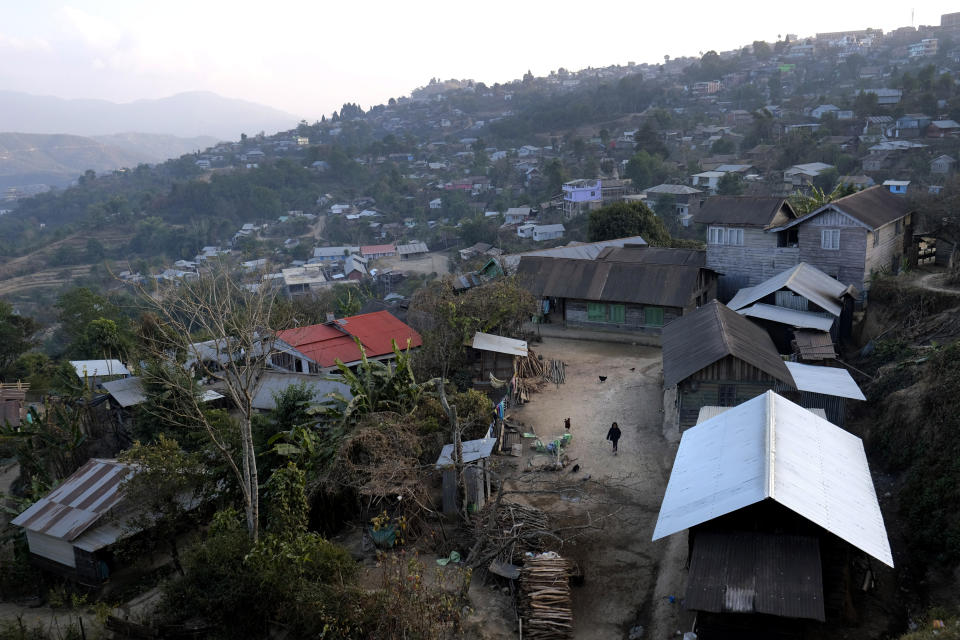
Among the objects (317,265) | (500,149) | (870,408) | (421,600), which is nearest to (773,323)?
(870,408)

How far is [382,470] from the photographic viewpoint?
41.7ft

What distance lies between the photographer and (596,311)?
1043 inches

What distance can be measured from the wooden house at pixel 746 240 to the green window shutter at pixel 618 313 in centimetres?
426

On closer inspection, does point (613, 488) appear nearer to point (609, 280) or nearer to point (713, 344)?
point (713, 344)

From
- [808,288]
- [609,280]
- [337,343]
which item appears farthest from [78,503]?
[808,288]

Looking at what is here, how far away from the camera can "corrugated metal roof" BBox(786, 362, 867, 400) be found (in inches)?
619

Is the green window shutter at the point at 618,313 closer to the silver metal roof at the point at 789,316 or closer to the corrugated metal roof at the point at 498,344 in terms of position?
the silver metal roof at the point at 789,316

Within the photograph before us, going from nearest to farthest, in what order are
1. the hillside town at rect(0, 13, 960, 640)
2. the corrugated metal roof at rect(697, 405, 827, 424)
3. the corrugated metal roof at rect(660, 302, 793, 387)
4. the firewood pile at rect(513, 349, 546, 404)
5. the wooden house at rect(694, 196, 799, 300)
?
the hillside town at rect(0, 13, 960, 640) → the corrugated metal roof at rect(697, 405, 827, 424) → the corrugated metal roof at rect(660, 302, 793, 387) → the firewood pile at rect(513, 349, 546, 404) → the wooden house at rect(694, 196, 799, 300)

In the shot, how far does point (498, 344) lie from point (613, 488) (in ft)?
23.5

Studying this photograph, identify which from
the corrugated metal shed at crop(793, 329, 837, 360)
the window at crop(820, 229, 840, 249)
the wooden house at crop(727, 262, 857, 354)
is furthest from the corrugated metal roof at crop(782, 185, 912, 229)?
the corrugated metal shed at crop(793, 329, 837, 360)

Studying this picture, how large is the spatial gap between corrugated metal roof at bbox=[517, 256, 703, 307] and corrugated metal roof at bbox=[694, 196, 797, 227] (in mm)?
2444

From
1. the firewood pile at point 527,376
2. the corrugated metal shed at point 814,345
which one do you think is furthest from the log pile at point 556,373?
the corrugated metal shed at point 814,345

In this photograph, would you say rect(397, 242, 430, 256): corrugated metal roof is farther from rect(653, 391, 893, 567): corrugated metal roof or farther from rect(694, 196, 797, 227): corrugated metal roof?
rect(653, 391, 893, 567): corrugated metal roof

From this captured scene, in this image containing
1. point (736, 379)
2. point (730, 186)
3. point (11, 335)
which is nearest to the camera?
point (736, 379)
